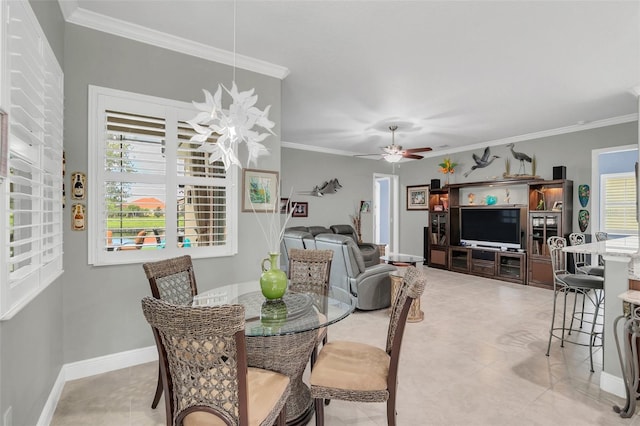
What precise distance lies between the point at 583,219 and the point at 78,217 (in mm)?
6916

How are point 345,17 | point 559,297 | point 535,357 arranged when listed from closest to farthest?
point 345,17, point 535,357, point 559,297

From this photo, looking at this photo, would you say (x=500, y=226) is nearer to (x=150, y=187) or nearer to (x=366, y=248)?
(x=366, y=248)

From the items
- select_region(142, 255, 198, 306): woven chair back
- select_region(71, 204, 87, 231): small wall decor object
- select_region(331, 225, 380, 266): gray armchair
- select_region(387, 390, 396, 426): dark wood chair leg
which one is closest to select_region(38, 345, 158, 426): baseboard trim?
select_region(142, 255, 198, 306): woven chair back

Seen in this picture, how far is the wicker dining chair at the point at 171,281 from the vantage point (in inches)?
81.9

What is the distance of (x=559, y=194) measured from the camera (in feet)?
18.4

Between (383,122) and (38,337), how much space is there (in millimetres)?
4896

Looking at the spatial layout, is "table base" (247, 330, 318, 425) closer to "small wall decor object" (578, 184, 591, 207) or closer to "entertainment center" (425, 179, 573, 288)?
"entertainment center" (425, 179, 573, 288)

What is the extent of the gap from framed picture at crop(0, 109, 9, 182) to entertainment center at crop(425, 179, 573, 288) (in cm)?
673

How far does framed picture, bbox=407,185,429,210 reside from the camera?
804 centimetres

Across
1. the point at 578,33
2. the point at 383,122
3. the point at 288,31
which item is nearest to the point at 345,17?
the point at 288,31

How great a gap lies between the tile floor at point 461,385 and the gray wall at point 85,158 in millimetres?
321

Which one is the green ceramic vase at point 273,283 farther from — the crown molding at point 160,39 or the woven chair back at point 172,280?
the crown molding at point 160,39

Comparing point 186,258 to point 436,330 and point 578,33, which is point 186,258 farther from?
point 578,33

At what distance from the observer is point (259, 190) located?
333cm
